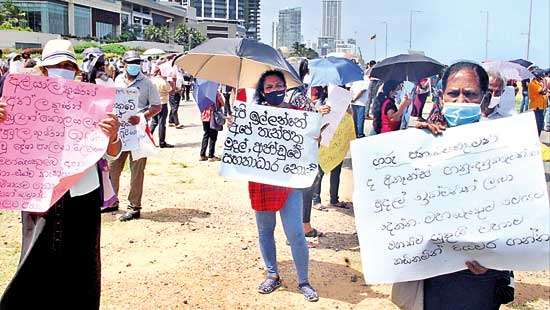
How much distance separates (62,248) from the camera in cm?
315

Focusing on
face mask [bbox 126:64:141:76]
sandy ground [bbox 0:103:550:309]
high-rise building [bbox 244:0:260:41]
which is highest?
high-rise building [bbox 244:0:260:41]

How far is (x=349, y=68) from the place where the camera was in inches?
305

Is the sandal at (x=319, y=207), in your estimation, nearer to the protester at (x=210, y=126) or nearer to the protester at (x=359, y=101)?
the protester at (x=210, y=126)

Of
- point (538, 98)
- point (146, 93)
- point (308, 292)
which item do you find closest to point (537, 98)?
point (538, 98)

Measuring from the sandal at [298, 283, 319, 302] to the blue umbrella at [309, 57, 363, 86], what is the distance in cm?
316

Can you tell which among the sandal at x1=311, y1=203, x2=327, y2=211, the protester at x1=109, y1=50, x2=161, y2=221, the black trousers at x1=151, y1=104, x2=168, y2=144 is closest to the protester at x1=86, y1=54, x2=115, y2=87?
the protester at x1=109, y1=50, x2=161, y2=221

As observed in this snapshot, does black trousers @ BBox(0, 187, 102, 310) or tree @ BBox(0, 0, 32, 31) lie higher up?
tree @ BBox(0, 0, 32, 31)

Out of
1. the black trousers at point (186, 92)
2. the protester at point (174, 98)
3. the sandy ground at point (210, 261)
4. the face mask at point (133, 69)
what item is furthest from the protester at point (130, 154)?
the black trousers at point (186, 92)

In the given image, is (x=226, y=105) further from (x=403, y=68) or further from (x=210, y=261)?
(x=210, y=261)

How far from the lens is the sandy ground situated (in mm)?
4578

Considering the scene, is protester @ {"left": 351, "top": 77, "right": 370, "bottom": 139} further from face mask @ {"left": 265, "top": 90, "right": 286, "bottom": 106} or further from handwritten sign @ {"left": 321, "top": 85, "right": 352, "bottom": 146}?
face mask @ {"left": 265, "top": 90, "right": 286, "bottom": 106}

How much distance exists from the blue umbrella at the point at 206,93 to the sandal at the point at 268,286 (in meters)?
4.88

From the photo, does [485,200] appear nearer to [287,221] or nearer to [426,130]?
[426,130]

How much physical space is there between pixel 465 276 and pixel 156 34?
107 m
